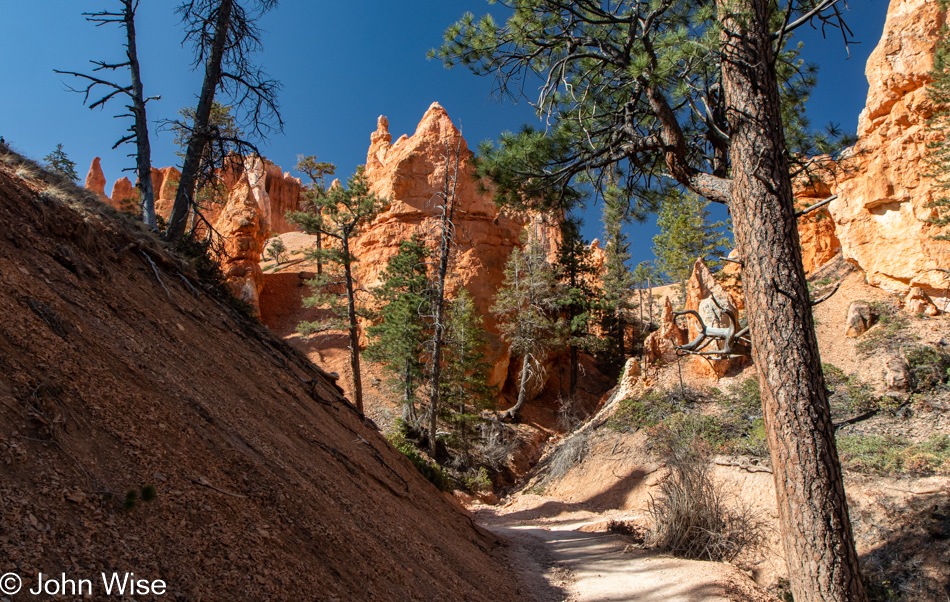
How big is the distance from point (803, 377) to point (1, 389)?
536 centimetres

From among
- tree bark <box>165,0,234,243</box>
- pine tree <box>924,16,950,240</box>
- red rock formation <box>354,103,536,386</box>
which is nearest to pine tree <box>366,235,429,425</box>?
red rock formation <box>354,103,536,386</box>

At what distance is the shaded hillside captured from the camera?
2281 millimetres

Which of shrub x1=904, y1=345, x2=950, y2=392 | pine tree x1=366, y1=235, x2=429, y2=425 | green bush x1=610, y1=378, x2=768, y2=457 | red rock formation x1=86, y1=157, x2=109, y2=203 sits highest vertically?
red rock formation x1=86, y1=157, x2=109, y2=203

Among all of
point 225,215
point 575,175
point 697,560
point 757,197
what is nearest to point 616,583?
point 697,560

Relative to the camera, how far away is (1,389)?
8.32 feet

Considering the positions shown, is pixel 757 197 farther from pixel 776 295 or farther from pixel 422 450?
pixel 422 450

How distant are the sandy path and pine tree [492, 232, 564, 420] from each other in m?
14.6

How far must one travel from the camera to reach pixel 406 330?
61.5 ft

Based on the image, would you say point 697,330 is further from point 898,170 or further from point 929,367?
point 898,170

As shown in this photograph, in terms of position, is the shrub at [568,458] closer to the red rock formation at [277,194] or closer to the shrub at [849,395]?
the shrub at [849,395]

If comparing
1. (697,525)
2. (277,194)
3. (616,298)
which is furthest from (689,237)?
(277,194)

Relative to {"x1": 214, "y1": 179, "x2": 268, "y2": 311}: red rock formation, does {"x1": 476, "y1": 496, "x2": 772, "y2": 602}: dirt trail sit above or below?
below

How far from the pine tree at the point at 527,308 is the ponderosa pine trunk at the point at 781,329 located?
18.8 meters

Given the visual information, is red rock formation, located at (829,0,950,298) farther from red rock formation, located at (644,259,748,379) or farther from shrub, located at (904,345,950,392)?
red rock formation, located at (644,259,748,379)
